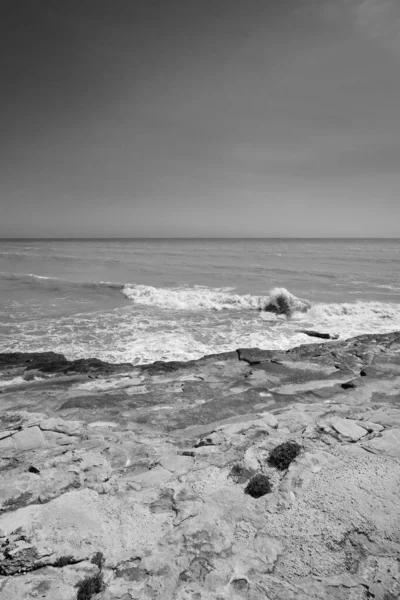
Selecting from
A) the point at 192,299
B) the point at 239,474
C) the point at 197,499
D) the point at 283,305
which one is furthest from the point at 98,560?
the point at 192,299

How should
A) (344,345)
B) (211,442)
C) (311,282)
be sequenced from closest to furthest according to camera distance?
(211,442) → (344,345) → (311,282)

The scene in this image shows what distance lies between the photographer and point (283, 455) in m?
5.89

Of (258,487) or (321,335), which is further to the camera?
(321,335)

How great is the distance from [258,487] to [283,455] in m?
0.95

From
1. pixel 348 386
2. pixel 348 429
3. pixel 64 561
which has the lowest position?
pixel 348 386

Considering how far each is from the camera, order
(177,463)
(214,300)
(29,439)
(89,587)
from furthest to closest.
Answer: (214,300), (29,439), (177,463), (89,587)

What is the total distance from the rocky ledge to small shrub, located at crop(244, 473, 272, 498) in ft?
0.11

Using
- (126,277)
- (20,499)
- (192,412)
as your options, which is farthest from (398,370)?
(126,277)

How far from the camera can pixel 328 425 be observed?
23.2ft

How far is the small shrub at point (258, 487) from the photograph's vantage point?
516 centimetres

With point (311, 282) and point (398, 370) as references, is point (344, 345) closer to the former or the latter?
point (398, 370)

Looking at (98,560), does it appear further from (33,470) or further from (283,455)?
(283,455)

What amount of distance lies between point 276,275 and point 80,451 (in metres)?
32.5


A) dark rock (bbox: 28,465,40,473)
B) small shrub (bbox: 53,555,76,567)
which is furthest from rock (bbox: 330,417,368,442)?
dark rock (bbox: 28,465,40,473)
